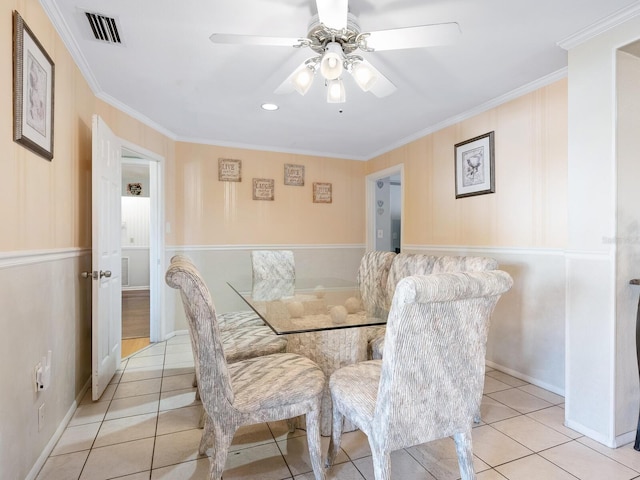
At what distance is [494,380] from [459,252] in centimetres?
115

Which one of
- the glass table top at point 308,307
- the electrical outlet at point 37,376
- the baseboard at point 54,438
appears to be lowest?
the baseboard at point 54,438

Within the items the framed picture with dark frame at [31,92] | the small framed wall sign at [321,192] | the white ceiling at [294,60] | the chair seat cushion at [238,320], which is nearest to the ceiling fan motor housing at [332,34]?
the white ceiling at [294,60]

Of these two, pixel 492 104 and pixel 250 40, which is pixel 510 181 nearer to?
pixel 492 104

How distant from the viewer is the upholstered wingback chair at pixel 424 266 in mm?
1938

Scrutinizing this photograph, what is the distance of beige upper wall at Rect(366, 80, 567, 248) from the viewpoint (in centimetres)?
239

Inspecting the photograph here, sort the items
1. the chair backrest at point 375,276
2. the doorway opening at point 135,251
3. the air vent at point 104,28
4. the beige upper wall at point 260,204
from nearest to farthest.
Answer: the air vent at point 104,28
the chair backrest at point 375,276
the beige upper wall at point 260,204
the doorway opening at point 135,251

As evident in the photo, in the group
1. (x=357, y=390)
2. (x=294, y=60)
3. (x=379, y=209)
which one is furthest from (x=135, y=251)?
(x=357, y=390)

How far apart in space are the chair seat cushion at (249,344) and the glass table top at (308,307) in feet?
0.67

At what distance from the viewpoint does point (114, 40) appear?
1965mm

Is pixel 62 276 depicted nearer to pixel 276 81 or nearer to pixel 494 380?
pixel 276 81

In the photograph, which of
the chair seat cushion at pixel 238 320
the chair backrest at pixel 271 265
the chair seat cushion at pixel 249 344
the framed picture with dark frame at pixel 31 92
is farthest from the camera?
the chair backrest at pixel 271 265

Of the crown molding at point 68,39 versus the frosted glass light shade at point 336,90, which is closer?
the crown molding at point 68,39

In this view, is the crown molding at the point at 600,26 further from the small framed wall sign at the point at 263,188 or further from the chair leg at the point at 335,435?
the small framed wall sign at the point at 263,188

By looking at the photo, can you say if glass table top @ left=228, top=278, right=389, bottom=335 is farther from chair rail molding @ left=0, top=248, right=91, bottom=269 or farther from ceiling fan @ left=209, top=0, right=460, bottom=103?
ceiling fan @ left=209, top=0, right=460, bottom=103
